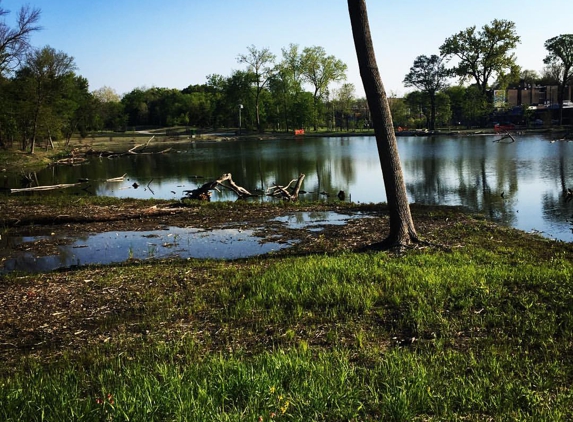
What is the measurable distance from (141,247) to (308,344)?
8860mm

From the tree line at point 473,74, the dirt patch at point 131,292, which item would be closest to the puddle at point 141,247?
the dirt patch at point 131,292

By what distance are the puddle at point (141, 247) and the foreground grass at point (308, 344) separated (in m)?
2.59

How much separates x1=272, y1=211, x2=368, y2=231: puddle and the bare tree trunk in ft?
14.1

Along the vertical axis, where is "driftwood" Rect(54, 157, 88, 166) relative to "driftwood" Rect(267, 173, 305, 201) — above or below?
above

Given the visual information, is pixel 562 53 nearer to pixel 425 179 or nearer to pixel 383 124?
pixel 425 179

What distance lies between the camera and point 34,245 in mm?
13445

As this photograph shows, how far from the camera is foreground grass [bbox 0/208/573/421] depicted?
3822 mm

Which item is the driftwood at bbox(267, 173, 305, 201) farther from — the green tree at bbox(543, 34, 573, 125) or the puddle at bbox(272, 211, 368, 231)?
the green tree at bbox(543, 34, 573, 125)

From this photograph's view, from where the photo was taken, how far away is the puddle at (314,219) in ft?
50.9

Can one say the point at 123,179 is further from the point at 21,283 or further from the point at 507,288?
the point at 507,288

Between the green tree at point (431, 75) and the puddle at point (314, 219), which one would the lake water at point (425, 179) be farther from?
the green tree at point (431, 75)

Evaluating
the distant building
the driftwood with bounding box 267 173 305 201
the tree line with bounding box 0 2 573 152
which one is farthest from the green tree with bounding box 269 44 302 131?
the driftwood with bounding box 267 173 305 201

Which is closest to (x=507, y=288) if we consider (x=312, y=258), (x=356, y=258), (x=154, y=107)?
(x=356, y=258)

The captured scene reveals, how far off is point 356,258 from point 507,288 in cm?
315
